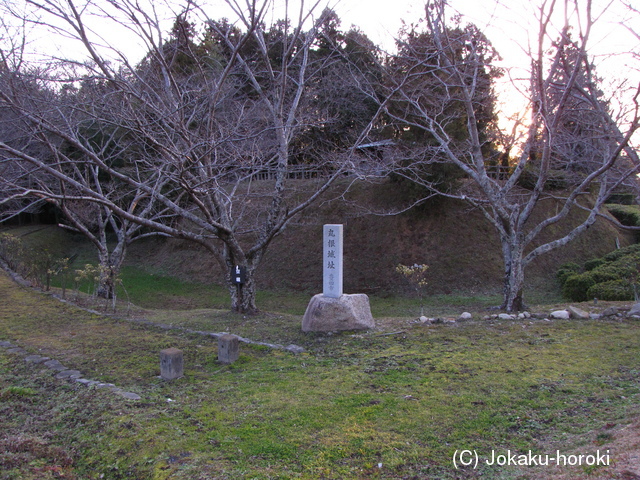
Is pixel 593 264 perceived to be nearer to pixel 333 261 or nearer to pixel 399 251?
pixel 399 251

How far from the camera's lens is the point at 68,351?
6.12 metres

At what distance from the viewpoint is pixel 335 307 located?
733 centimetres

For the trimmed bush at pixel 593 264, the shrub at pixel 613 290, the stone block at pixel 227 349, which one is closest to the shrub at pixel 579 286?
the shrub at pixel 613 290

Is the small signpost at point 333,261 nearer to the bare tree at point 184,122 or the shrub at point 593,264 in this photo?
the bare tree at point 184,122

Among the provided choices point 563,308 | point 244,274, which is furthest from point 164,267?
point 563,308

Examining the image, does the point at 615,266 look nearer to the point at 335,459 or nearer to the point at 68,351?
the point at 335,459

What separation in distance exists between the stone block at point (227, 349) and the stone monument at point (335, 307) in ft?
6.09

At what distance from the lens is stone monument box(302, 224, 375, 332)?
730 centimetres

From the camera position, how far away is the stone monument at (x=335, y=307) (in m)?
7.30

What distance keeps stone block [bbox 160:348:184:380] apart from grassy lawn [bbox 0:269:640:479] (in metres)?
0.13

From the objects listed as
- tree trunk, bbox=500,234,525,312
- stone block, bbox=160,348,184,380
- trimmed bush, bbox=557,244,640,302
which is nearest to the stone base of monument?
stone block, bbox=160,348,184,380

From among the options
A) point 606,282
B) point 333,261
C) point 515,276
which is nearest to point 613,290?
point 606,282

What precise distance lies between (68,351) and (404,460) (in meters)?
4.90

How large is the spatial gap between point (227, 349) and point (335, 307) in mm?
2215
